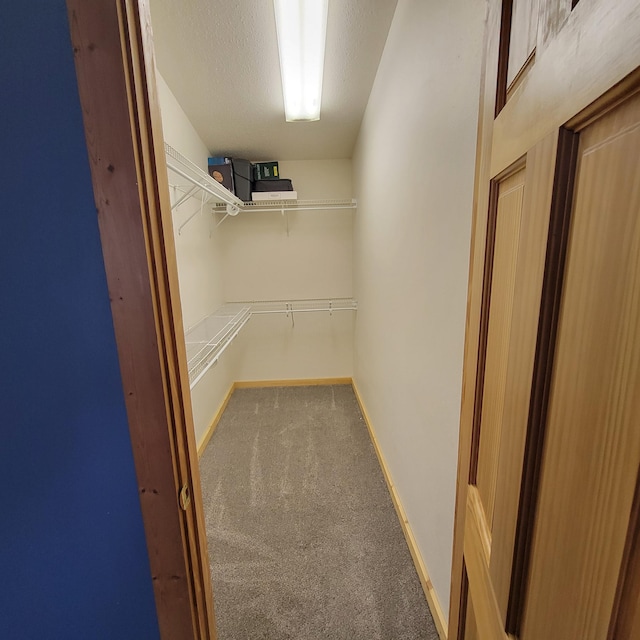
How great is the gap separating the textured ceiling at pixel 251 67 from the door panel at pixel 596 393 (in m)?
1.66

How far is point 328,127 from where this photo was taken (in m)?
2.54

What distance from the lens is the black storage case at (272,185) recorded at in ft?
9.61

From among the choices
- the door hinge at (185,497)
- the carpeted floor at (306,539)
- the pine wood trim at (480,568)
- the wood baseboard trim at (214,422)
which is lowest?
the carpeted floor at (306,539)

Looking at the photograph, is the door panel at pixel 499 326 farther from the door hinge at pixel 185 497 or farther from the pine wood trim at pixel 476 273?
the door hinge at pixel 185 497

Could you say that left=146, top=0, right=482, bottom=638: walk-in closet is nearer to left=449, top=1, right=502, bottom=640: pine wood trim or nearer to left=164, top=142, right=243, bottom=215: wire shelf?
left=164, top=142, right=243, bottom=215: wire shelf

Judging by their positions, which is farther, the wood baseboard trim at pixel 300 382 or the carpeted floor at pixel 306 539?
the wood baseboard trim at pixel 300 382

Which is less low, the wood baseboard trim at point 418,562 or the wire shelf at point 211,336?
the wire shelf at point 211,336

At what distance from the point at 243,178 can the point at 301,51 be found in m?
1.35

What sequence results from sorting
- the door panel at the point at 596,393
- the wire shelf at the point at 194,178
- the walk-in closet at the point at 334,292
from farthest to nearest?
the wire shelf at the point at 194,178, the walk-in closet at the point at 334,292, the door panel at the point at 596,393

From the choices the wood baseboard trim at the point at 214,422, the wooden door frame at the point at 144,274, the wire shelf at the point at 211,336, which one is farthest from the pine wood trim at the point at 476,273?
the wood baseboard trim at the point at 214,422

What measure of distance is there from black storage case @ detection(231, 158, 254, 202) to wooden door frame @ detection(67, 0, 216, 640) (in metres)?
2.32

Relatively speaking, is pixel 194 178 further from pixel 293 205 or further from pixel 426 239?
pixel 426 239

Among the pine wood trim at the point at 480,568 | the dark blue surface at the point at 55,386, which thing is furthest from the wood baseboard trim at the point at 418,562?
the dark blue surface at the point at 55,386

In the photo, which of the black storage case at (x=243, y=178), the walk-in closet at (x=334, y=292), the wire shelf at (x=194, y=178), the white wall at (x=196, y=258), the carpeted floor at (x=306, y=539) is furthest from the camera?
the black storage case at (x=243, y=178)
